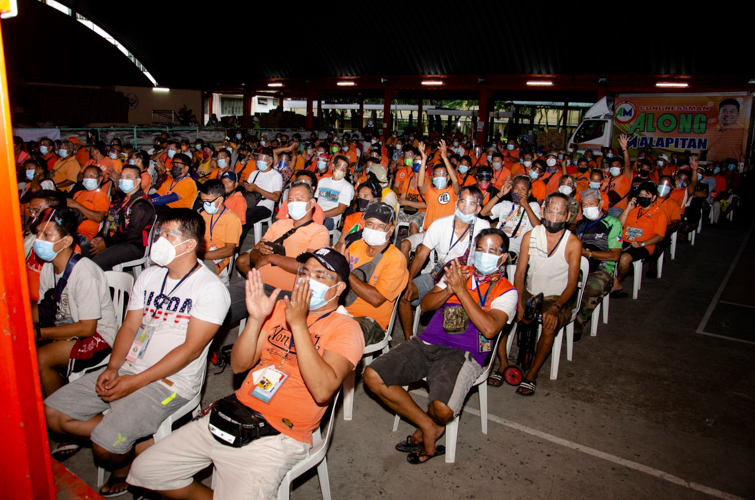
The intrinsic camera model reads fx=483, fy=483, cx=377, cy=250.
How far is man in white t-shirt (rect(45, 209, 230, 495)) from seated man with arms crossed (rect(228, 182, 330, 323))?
1.21 metres

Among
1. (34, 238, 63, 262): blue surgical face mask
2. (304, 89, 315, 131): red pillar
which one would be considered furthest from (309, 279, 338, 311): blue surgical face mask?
(304, 89, 315, 131): red pillar

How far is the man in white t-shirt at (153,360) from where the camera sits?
2.70 meters

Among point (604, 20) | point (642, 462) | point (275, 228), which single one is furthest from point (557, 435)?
point (604, 20)

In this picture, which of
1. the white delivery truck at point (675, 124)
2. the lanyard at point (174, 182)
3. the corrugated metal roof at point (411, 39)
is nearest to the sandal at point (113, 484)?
the lanyard at point (174, 182)

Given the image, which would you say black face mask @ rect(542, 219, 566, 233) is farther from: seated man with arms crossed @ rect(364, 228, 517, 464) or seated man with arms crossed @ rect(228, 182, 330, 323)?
seated man with arms crossed @ rect(228, 182, 330, 323)

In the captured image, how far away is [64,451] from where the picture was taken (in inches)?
127

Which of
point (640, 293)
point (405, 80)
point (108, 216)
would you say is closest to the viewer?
point (108, 216)

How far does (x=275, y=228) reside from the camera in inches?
193

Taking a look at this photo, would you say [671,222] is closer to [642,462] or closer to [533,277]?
[533,277]

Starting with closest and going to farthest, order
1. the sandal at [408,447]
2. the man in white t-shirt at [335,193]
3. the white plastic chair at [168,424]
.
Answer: the white plastic chair at [168,424] < the sandal at [408,447] < the man in white t-shirt at [335,193]

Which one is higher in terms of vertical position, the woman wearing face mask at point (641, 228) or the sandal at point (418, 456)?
the woman wearing face mask at point (641, 228)

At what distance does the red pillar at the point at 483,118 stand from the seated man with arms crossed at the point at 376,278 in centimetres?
1983

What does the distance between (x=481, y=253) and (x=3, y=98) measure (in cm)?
313

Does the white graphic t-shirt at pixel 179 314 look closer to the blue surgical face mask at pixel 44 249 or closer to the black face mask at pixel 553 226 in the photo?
the blue surgical face mask at pixel 44 249
